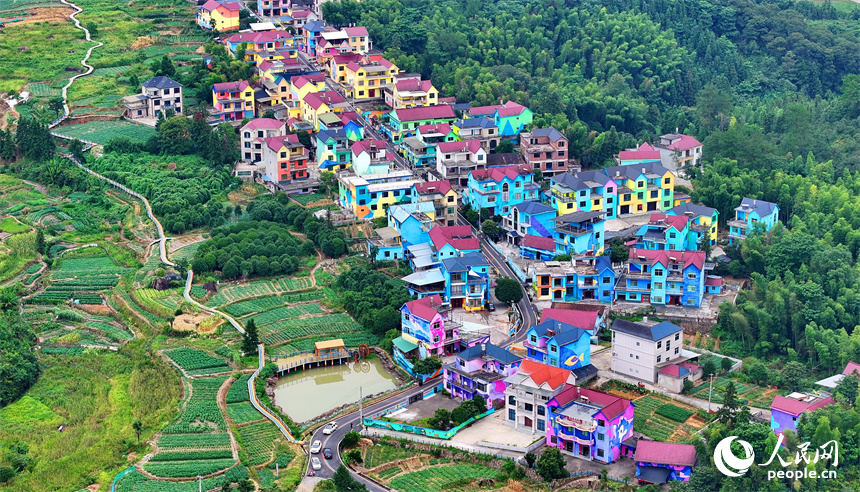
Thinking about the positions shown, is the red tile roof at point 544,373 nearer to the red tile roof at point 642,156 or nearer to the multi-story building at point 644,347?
the multi-story building at point 644,347

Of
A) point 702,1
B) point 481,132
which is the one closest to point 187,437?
point 481,132

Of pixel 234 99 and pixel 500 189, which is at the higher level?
pixel 234 99

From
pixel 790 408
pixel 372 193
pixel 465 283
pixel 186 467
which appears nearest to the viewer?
pixel 186 467

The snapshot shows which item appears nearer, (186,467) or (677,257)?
(186,467)

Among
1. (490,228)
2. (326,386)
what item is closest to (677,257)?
(490,228)

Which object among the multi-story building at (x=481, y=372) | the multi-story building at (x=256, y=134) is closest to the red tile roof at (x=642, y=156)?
the multi-story building at (x=256, y=134)

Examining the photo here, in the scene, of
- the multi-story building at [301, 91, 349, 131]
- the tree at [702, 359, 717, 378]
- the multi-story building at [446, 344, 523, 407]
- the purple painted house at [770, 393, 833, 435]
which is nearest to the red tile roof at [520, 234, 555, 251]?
the multi-story building at [446, 344, 523, 407]

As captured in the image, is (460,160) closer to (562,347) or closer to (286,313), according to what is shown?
(286,313)

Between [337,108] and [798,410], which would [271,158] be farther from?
[798,410]
